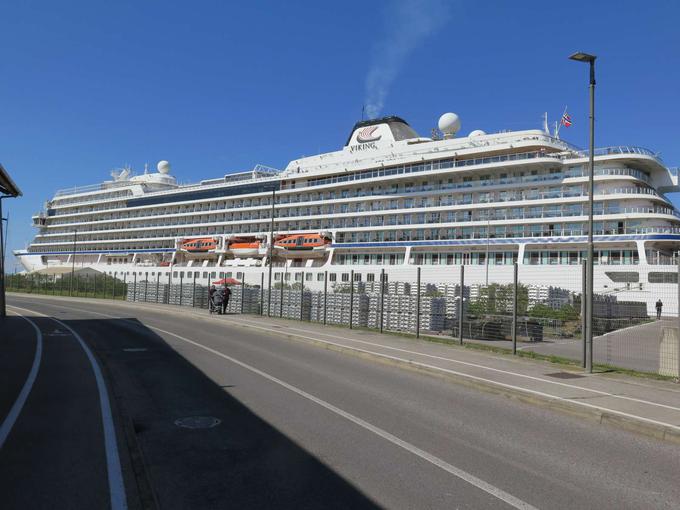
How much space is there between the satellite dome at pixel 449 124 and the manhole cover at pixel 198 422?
59.1 meters

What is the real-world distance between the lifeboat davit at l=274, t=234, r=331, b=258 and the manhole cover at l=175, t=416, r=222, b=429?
5520 centimetres

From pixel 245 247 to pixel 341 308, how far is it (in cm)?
4632

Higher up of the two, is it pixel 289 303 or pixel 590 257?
pixel 590 257

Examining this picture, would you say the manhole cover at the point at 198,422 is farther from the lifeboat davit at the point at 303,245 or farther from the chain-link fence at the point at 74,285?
the lifeboat davit at the point at 303,245

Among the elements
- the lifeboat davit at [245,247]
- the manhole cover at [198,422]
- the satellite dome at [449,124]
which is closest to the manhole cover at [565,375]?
the manhole cover at [198,422]

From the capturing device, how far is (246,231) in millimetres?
71312

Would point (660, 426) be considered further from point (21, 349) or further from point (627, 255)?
point (627, 255)

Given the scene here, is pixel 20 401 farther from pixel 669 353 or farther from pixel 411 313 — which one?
pixel 411 313

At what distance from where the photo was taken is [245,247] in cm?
6831

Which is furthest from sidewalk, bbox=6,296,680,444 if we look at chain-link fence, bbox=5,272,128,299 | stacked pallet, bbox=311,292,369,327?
chain-link fence, bbox=5,272,128,299

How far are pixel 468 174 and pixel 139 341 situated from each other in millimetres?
44653

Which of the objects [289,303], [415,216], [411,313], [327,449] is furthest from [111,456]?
[415,216]

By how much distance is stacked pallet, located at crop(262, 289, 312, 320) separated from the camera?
25938mm

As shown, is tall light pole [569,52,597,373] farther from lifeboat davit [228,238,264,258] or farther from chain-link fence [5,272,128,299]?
lifeboat davit [228,238,264,258]
